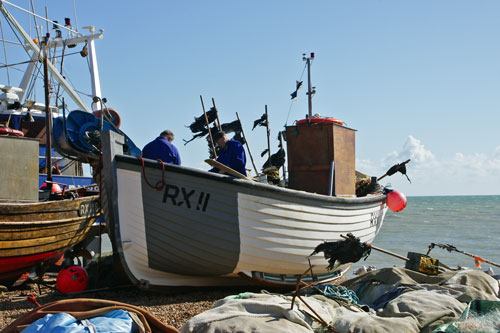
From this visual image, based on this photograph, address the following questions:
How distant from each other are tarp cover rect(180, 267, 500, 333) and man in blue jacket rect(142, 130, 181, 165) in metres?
2.75

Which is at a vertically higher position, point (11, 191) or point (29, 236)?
point (11, 191)

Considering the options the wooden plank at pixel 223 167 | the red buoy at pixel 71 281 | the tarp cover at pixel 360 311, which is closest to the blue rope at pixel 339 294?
the tarp cover at pixel 360 311

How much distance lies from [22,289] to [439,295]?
642 cm

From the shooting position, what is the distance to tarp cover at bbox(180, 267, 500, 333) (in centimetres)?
405

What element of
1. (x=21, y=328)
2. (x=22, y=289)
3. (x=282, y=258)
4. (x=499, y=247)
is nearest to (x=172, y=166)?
(x=282, y=258)

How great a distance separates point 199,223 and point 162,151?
1.24 metres

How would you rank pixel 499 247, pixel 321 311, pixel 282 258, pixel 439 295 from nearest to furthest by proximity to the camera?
pixel 321 311 → pixel 439 295 → pixel 282 258 → pixel 499 247

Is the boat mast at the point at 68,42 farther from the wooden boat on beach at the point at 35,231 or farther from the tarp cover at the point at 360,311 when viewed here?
the tarp cover at the point at 360,311

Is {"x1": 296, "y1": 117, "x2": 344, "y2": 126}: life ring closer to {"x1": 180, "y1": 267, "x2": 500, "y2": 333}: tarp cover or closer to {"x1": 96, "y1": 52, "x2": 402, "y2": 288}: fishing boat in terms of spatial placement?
{"x1": 96, "y1": 52, "x2": 402, "y2": 288}: fishing boat

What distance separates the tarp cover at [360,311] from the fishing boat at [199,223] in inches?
47.7

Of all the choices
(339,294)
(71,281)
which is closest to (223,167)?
(339,294)

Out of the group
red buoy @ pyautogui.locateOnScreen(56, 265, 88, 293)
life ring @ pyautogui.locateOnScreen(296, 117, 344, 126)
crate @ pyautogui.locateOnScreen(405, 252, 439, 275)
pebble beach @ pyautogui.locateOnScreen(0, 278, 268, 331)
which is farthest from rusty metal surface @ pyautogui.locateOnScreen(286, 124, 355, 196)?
red buoy @ pyautogui.locateOnScreen(56, 265, 88, 293)

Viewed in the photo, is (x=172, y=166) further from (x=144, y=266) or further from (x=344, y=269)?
(x=344, y=269)

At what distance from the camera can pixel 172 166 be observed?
20.7 feet
